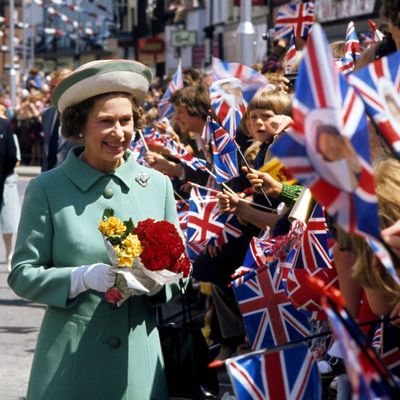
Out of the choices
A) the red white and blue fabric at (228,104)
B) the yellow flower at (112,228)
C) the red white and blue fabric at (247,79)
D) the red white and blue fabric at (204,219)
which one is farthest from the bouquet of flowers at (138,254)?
the red white and blue fabric at (247,79)

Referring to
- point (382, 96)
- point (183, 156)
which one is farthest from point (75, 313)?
point (183, 156)

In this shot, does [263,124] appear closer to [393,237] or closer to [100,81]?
[100,81]

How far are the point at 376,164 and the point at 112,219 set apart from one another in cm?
120

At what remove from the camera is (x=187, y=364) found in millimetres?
4426

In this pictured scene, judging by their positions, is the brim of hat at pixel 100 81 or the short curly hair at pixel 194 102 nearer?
the brim of hat at pixel 100 81

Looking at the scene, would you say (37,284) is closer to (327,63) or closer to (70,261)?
(70,261)

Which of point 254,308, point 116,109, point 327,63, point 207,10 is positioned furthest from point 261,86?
point 207,10

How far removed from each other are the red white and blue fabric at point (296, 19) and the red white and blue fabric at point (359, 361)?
28.8 ft

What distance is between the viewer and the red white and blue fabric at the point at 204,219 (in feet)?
22.0

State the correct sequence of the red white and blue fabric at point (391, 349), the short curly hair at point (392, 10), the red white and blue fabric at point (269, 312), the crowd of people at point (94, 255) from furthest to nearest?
the red white and blue fabric at point (269, 312) < the crowd of people at point (94, 255) < the short curly hair at point (392, 10) < the red white and blue fabric at point (391, 349)

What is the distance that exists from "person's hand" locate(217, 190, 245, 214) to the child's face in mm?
544

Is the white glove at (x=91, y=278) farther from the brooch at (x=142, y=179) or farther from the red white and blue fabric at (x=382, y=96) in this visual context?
the red white and blue fabric at (x=382, y=96)

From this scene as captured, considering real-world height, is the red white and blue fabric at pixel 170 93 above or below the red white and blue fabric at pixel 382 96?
below

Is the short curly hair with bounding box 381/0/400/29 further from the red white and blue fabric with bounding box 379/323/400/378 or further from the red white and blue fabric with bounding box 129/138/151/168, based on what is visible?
the red white and blue fabric with bounding box 129/138/151/168
